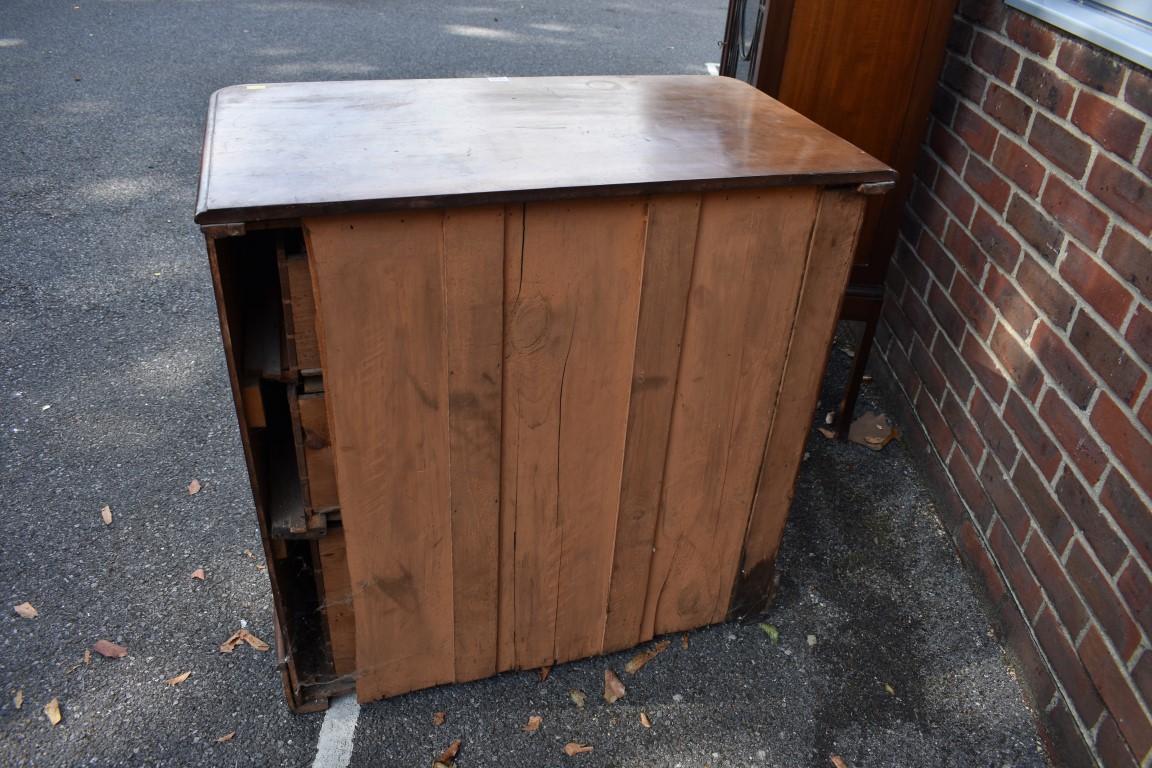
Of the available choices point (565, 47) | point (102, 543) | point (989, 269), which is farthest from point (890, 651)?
point (565, 47)

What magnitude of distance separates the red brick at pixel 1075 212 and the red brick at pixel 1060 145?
0.14ft

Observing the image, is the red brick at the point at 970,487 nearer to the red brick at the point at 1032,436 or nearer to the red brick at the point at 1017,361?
the red brick at the point at 1032,436

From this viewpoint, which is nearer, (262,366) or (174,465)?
(262,366)

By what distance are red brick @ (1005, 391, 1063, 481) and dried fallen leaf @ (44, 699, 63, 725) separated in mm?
2400

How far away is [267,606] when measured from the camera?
2.34 metres

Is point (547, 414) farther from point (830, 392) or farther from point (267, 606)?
point (830, 392)

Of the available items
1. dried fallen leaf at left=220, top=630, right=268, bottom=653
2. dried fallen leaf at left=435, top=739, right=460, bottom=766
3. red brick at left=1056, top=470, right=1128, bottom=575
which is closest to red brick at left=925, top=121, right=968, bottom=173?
red brick at left=1056, top=470, right=1128, bottom=575

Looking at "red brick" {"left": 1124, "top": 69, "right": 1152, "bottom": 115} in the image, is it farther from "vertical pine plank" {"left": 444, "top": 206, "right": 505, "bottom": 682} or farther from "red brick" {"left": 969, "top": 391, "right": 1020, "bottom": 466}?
"vertical pine plank" {"left": 444, "top": 206, "right": 505, "bottom": 682}

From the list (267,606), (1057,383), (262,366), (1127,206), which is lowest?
(267,606)

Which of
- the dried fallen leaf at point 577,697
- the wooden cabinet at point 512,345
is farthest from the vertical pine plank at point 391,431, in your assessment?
the dried fallen leaf at point 577,697

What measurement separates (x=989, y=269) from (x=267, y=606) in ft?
7.20

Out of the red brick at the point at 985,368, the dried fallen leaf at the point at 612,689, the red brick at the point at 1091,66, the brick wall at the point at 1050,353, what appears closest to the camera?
the brick wall at the point at 1050,353

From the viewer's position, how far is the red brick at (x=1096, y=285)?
1883 millimetres

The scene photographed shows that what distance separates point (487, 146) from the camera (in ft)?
5.54
